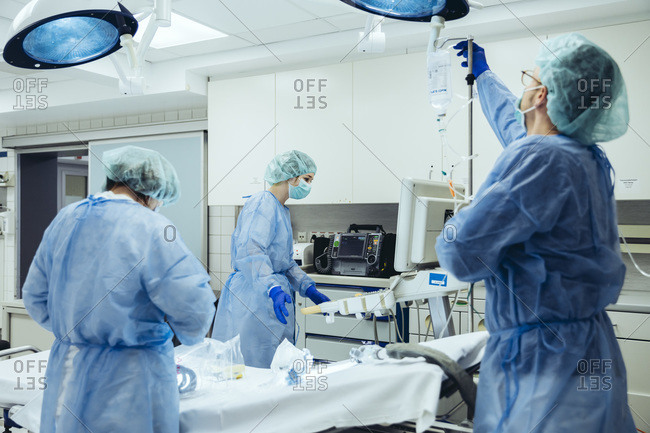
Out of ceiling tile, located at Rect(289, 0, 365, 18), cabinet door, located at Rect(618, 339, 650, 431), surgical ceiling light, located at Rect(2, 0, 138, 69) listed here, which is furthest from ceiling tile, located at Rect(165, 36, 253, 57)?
cabinet door, located at Rect(618, 339, 650, 431)

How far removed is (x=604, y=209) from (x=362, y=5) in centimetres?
83

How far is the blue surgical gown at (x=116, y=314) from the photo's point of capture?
1422 millimetres

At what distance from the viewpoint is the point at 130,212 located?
1487mm

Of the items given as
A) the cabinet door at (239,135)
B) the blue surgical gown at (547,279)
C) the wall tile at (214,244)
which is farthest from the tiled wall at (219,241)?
the blue surgical gown at (547,279)

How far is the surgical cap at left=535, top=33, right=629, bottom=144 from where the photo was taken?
50.1 inches

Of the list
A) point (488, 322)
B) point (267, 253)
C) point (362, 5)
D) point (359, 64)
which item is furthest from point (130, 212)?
point (359, 64)

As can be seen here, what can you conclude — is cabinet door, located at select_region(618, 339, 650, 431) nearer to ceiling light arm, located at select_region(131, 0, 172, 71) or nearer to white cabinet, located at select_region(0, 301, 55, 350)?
ceiling light arm, located at select_region(131, 0, 172, 71)

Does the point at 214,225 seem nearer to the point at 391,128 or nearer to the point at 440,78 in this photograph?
the point at 391,128

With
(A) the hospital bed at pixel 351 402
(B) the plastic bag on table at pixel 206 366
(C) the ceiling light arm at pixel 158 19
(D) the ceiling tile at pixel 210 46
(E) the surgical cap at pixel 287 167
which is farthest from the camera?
(D) the ceiling tile at pixel 210 46

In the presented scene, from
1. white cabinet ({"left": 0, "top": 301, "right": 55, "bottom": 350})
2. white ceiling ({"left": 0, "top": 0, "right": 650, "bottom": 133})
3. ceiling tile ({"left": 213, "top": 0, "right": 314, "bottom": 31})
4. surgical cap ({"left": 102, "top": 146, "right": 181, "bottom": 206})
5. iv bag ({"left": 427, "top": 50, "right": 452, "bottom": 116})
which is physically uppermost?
ceiling tile ({"left": 213, "top": 0, "right": 314, "bottom": 31})

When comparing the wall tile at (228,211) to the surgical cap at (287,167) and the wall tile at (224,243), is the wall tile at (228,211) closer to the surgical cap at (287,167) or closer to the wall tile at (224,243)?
the wall tile at (224,243)

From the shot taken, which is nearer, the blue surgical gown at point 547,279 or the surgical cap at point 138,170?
the blue surgical gown at point 547,279

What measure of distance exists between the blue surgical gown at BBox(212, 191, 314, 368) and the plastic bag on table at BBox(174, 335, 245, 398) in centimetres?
61

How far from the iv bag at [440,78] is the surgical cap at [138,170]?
93 cm
